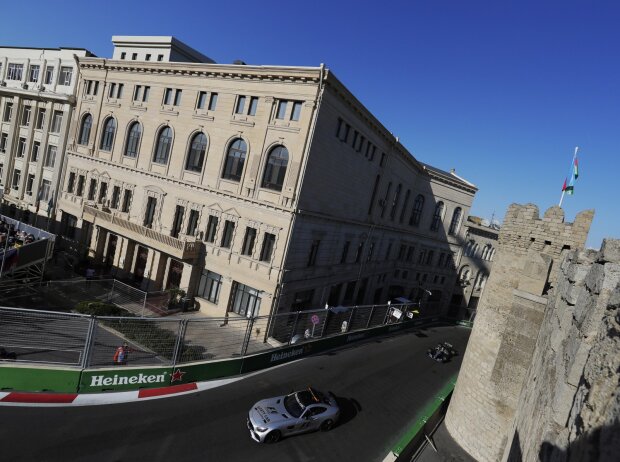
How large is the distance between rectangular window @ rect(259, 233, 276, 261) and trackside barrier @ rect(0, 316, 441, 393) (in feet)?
23.6

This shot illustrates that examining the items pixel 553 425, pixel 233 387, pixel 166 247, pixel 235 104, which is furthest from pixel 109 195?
pixel 553 425

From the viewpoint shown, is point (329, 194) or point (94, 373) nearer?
point (94, 373)

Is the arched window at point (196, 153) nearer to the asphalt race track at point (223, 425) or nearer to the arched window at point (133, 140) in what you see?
the arched window at point (133, 140)

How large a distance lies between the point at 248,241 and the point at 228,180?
5.14m

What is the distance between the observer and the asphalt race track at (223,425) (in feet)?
38.3

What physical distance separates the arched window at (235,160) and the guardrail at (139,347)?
1142cm

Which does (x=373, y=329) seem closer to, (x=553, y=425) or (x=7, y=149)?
(x=553, y=425)

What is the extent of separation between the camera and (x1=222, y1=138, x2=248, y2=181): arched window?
91.8ft

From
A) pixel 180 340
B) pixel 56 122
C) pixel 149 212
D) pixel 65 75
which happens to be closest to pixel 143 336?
pixel 180 340

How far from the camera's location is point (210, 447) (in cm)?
1302

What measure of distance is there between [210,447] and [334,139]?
21.8 metres

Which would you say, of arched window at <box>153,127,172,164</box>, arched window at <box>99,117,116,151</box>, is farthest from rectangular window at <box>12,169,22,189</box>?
arched window at <box>153,127,172,164</box>

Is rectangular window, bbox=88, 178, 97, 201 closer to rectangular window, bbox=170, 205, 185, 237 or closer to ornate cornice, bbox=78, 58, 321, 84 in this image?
ornate cornice, bbox=78, 58, 321, 84

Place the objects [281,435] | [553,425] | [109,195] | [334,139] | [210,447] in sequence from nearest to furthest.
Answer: [553,425] < [210,447] < [281,435] < [334,139] < [109,195]
